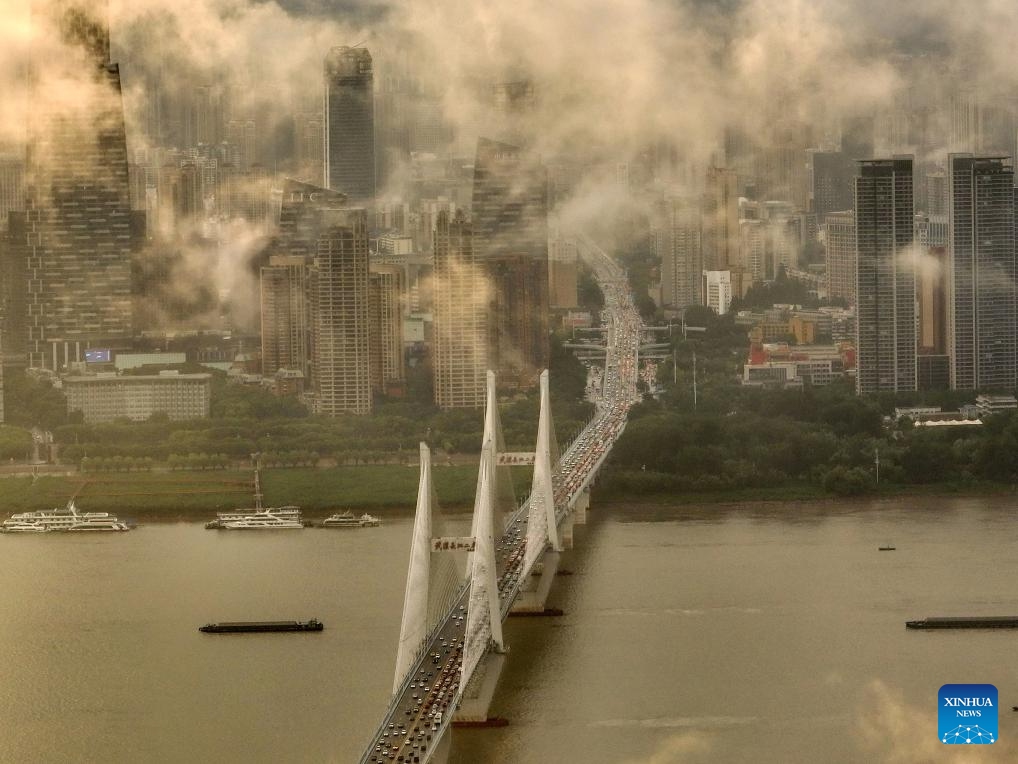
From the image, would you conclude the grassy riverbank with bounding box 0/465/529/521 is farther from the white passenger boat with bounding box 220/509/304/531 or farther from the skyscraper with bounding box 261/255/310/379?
the skyscraper with bounding box 261/255/310/379

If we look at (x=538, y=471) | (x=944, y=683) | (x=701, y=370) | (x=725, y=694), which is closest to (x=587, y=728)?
(x=725, y=694)

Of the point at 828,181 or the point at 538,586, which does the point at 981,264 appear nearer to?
the point at 828,181

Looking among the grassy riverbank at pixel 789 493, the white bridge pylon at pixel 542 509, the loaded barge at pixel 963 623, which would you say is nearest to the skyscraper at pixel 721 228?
the grassy riverbank at pixel 789 493

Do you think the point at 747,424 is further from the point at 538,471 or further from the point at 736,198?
the point at 736,198

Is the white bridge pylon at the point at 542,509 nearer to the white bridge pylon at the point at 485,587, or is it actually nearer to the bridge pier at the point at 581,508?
the bridge pier at the point at 581,508

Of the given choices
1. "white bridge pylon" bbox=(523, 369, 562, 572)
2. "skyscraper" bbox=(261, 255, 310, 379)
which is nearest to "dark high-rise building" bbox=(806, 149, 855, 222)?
"skyscraper" bbox=(261, 255, 310, 379)
